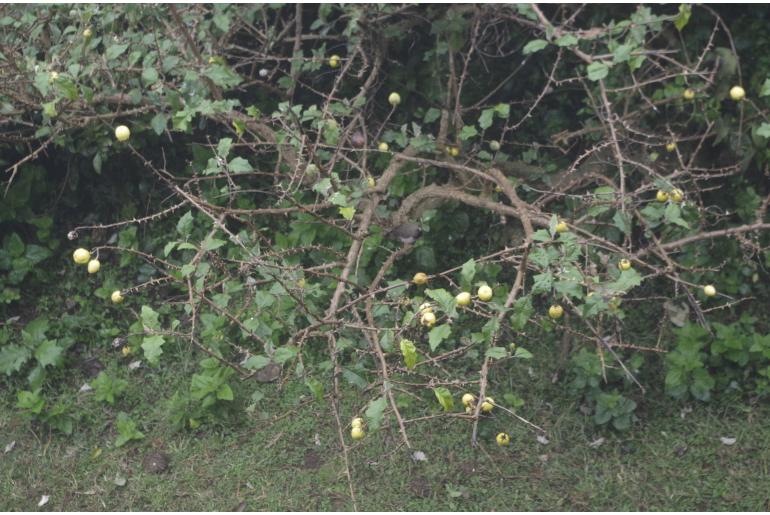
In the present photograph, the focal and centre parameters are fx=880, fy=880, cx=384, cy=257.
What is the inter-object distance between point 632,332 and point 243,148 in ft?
6.55

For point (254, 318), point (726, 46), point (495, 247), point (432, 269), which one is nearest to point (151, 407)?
point (254, 318)

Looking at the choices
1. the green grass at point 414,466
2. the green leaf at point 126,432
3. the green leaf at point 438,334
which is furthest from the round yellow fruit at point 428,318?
the green leaf at point 126,432

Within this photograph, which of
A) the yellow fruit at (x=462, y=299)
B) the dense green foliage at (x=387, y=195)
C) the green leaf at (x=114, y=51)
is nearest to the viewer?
the yellow fruit at (x=462, y=299)

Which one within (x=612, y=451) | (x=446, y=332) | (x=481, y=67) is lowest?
(x=612, y=451)

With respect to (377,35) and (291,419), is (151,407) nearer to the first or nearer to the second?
(291,419)

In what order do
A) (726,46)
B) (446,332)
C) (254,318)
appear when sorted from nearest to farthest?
(446,332)
(254,318)
(726,46)

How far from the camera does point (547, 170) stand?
3.81 m

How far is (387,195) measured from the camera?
3.62 meters

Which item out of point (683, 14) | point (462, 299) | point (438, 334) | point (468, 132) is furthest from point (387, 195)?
point (438, 334)

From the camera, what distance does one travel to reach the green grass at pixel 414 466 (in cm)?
293

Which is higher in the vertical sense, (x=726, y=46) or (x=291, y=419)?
(x=726, y=46)

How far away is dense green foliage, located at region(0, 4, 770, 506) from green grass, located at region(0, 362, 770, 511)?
8 centimetres

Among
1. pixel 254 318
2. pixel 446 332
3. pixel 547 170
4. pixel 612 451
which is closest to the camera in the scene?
pixel 446 332

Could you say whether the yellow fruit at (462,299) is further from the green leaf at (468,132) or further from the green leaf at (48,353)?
the green leaf at (48,353)
